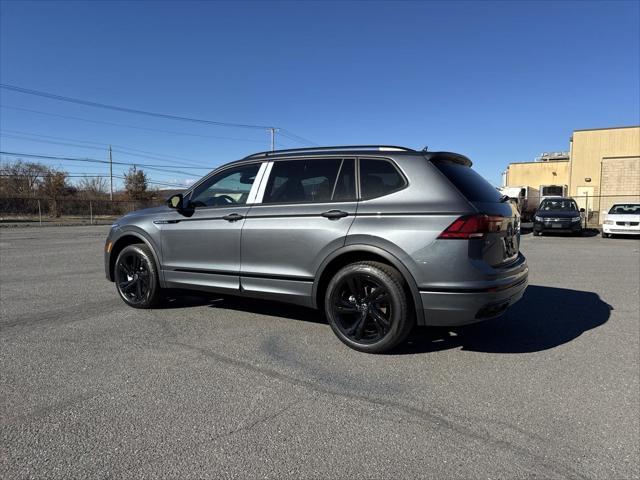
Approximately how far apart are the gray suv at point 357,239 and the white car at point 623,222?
1728 cm

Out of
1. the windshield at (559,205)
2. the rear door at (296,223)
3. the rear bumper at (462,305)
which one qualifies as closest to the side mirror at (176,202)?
the rear door at (296,223)

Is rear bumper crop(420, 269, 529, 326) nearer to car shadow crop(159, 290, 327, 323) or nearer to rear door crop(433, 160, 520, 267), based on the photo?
rear door crop(433, 160, 520, 267)

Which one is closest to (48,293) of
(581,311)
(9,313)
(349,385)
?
(9,313)

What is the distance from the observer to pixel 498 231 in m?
3.76

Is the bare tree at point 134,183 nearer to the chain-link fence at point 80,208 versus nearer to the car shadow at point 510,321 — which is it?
the chain-link fence at point 80,208

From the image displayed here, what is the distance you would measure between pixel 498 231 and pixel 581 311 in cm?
274

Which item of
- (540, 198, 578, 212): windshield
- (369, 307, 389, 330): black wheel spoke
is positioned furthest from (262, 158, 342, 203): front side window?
(540, 198, 578, 212): windshield

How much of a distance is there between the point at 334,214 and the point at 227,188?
1.58 meters

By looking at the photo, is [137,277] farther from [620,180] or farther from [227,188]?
[620,180]

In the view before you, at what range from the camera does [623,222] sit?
18.1 metres

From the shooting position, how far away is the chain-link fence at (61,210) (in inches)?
1184

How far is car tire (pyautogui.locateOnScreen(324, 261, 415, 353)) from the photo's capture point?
3736 mm

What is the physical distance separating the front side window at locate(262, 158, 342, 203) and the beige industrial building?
30.0m

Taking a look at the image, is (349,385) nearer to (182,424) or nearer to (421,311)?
(421,311)
